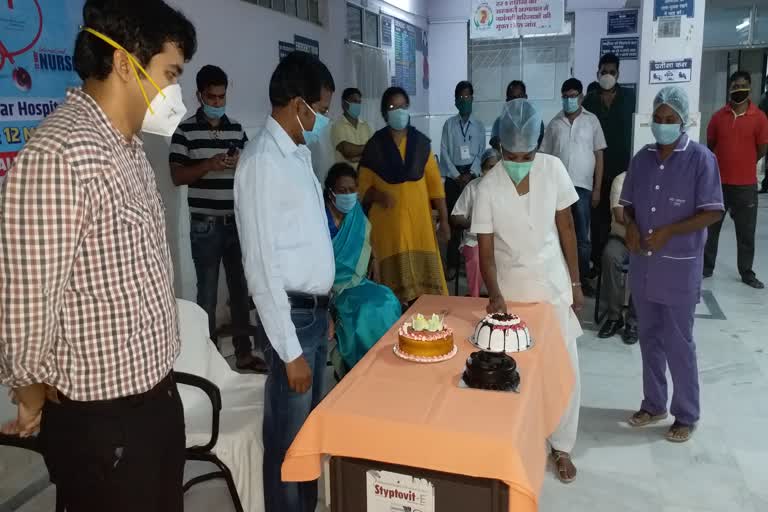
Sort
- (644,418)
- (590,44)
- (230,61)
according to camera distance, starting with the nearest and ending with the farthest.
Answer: (644,418) → (230,61) → (590,44)

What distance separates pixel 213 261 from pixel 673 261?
2.34 metres

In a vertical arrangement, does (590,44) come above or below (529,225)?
above

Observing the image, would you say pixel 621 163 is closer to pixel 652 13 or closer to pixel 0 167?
pixel 652 13

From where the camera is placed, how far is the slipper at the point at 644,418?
9.72 feet

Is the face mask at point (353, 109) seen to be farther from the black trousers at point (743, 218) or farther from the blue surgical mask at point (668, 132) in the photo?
the black trousers at point (743, 218)

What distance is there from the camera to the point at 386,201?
375 cm

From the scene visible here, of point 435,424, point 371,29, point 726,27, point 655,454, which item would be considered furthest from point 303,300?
point 726,27

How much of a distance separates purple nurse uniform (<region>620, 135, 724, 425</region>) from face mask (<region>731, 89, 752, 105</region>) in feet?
9.18

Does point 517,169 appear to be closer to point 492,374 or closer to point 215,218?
point 492,374

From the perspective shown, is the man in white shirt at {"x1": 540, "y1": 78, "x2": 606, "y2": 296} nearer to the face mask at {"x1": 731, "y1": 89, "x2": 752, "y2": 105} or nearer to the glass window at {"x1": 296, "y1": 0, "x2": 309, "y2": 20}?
the face mask at {"x1": 731, "y1": 89, "x2": 752, "y2": 105}

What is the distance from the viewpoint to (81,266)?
1.13m

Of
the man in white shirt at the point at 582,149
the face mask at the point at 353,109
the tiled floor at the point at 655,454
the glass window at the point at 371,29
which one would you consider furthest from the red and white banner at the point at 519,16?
the tiled floor at the point at 655,454

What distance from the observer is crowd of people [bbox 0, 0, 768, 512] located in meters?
1.12

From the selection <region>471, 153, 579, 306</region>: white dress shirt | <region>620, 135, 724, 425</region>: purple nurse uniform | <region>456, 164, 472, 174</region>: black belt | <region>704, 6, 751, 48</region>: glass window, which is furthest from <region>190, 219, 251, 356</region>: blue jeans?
<region>704, 6, 751, 48</region>: glass window
